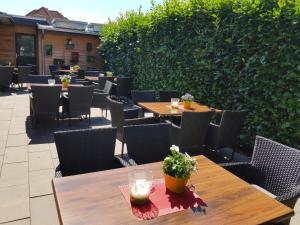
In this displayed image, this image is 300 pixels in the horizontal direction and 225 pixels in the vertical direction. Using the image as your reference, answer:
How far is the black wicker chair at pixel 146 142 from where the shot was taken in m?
2.38

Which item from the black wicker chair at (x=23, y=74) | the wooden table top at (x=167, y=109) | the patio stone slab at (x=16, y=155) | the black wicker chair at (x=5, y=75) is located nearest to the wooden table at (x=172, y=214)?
the wooden table top at (x=167, y=109)

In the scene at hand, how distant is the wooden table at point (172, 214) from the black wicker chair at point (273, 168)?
51cm

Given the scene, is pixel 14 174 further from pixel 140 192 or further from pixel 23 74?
pixel 23 74

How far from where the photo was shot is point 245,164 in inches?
90.7

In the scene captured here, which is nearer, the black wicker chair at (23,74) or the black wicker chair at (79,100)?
the black wicker chair at (79,100)

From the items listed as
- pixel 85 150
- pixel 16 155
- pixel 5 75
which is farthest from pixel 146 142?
pixel 5 75

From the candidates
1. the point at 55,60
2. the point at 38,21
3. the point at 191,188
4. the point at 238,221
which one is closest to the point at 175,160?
the point at 191,188

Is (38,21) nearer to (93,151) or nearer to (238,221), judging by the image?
(93,151)

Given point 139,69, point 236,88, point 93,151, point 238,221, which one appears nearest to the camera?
point 238,221

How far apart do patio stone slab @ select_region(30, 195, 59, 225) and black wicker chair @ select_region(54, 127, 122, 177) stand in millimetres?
523

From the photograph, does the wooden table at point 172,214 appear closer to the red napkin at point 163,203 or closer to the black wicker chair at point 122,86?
the red napkin at point 163,203

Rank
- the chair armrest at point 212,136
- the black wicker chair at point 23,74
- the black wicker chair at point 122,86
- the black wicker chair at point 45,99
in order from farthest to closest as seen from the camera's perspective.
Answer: the black wicker chair at point 23,74 < the black wicker chair at point 122,86 < the black wicker chair at point 45,99 < the chair armrest at point 212,136

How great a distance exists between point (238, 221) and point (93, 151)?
4.47 ft

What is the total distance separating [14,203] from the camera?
105 inches
